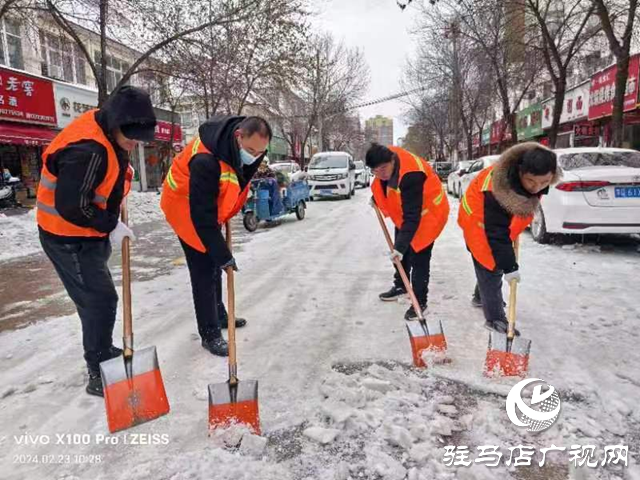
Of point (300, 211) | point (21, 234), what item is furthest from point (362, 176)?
point (21, 234)

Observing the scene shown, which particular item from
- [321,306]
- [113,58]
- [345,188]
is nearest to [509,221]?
[321,306]

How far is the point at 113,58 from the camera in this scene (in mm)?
20234

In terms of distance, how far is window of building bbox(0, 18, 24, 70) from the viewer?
15500 millimetres

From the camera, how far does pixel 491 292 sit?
343 centimetres

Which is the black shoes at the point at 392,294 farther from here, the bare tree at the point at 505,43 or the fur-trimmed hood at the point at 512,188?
the bare tree at the point at 505,43

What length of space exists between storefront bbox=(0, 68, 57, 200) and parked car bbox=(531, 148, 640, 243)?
47.9 feet

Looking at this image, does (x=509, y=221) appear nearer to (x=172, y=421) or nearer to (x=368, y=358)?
A: (x=368, y=358)

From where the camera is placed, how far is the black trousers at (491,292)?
337 cm

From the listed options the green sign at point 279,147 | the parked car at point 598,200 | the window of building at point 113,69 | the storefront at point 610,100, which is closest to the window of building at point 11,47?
the window of building at point 113,69

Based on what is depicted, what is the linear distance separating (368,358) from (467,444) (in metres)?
1.00

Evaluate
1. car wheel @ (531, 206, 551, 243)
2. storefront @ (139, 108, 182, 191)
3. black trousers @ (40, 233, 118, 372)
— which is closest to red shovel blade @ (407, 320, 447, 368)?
black trousers @ (40, 233, 118, 372)

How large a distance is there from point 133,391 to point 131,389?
0.05 feet

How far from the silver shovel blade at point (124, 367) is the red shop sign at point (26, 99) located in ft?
50.4

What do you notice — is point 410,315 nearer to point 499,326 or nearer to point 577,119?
point 499,326
